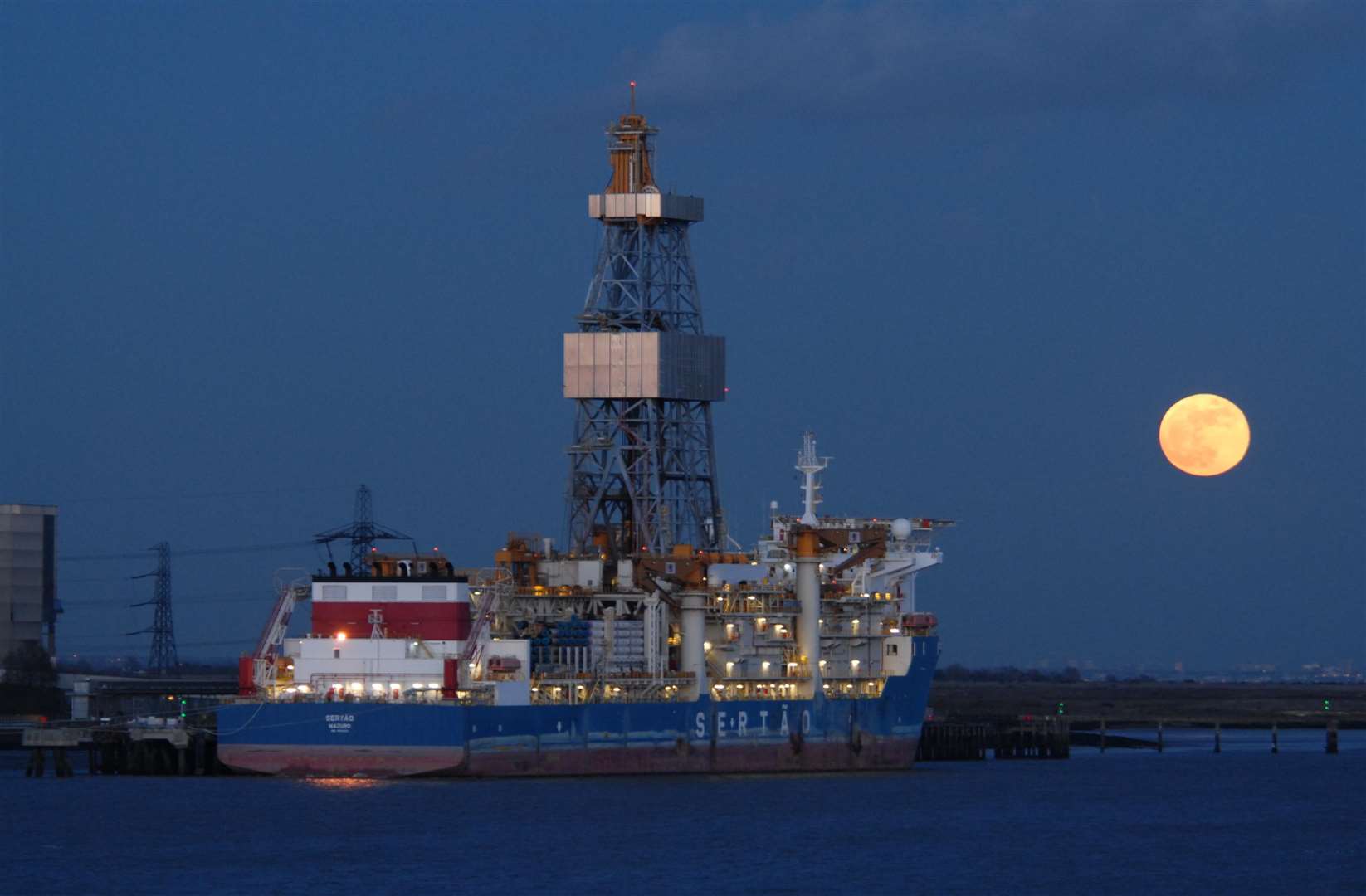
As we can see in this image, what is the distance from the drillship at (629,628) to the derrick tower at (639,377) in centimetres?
8

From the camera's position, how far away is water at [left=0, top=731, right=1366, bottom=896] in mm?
50750

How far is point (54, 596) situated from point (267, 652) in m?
60.5

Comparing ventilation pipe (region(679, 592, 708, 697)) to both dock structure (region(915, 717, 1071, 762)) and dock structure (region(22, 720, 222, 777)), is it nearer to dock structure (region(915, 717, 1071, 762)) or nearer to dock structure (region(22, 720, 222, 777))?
dock structure (region(22, 720, 222, 777))

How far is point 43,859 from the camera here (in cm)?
5288

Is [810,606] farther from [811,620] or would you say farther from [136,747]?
[136,747]

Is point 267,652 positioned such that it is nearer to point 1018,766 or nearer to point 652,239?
point 652,239

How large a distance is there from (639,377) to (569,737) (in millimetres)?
15263

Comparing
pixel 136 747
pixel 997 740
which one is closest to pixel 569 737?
pixel 136 747

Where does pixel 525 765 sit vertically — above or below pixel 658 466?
below

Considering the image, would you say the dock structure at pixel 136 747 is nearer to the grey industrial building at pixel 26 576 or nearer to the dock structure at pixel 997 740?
the dock structure at pixel 997 740

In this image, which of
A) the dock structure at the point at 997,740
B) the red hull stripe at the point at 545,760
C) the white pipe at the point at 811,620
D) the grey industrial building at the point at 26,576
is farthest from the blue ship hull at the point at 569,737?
the grey industrial building at the point at 26,576

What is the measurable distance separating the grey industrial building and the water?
48.1 meters

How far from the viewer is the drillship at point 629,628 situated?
66.3m

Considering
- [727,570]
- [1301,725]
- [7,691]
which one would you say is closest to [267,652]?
[727,570]
